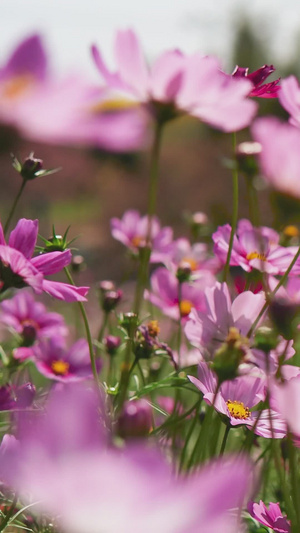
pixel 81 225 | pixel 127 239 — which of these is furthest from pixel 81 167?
pixel 127 239

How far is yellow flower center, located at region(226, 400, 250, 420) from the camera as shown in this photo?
0.47 m

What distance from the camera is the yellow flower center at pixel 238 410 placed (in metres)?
0.47

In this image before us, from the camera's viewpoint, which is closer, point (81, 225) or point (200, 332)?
point (200, 332)

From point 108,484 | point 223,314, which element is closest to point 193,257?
point 223,314

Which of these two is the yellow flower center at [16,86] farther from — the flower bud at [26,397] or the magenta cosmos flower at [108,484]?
the flower bud at [26,397]

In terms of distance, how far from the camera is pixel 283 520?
1.36ft

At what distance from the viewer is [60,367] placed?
0.74 metres

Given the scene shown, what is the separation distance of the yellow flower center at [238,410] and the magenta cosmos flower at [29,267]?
142 millimetres

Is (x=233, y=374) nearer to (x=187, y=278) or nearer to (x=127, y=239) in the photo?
(x=187, y=278)

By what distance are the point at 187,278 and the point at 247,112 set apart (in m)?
0.42

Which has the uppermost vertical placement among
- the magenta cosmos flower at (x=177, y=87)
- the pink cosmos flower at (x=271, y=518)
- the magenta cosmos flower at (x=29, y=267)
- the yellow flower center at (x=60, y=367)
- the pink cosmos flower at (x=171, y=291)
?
the magenta cosmos flower at (x=177, y=87)

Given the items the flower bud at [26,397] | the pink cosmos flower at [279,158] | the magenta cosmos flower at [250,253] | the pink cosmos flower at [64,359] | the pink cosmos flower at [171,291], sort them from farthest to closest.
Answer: the pink cosmos flower at [171,291] → the pink cosmos flower at [64,359] → the magenta cosmos flower at [250,253] → the flower bud at [26,397] → the pink cosmos flower at [279,158]

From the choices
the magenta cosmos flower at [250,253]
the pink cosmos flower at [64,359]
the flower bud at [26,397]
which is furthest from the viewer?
the pink cosmos flower at [64,359]

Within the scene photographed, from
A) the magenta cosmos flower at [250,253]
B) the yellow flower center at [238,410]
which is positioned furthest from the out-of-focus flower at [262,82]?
the yellow flower center at [238,410]
